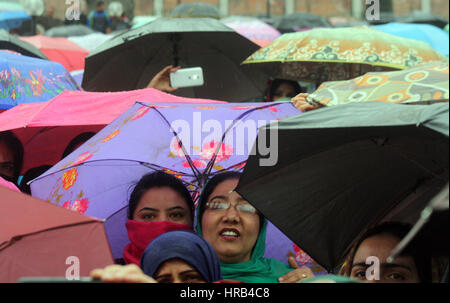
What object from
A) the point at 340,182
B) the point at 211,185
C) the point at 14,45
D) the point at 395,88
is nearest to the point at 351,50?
the point at 211,185

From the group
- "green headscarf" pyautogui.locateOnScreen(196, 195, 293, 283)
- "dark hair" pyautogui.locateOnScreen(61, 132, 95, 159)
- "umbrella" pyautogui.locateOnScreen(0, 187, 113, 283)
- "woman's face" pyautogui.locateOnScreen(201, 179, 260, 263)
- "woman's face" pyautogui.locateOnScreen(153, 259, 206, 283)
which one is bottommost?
"green headscarf" pyautogui.locateOnScreen(196, 195, 293, 283)

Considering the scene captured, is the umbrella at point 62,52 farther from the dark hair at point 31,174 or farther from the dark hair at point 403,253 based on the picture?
the dark hair at point 403,253

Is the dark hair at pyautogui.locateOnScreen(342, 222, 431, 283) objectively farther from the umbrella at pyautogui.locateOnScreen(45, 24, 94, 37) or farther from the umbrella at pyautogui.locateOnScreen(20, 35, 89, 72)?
the umbrella at pyautogui.locateOnScreen(45, 24, 94, 37)

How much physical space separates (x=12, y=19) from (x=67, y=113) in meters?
10.1

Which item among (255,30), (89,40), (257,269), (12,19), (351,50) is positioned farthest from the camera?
(12,19)

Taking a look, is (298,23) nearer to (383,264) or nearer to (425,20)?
(425,20)

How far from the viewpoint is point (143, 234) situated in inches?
160

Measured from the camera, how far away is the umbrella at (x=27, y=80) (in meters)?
5.61

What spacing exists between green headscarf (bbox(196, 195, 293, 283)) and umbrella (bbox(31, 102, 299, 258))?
456mm

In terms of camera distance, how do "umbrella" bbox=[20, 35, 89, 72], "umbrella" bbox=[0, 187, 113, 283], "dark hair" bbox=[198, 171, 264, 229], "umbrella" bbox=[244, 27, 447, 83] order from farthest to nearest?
"umbrella" bbox=[20, 35, 89, 72] → "umbrella" bbox=[244, 27, 447, 83] → "dark hair" bbox=[198, 171, 264, 229] → "umbrella" bbox=[0, 187, 113, 283]

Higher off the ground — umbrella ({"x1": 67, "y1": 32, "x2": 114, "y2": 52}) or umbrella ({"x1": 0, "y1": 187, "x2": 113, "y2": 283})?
umbrella ({"x1": 0, "y1": 187, "x2": 113, "y2": 283})

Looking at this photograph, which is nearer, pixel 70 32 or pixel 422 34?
pixel 422 34

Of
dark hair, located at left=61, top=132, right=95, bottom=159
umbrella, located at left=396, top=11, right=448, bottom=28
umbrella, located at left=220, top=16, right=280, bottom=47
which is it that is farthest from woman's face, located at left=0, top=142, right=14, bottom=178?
umbrella, located at left=396, top=11, right=448, bottom=28

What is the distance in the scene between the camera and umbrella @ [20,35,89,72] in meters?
10.1
